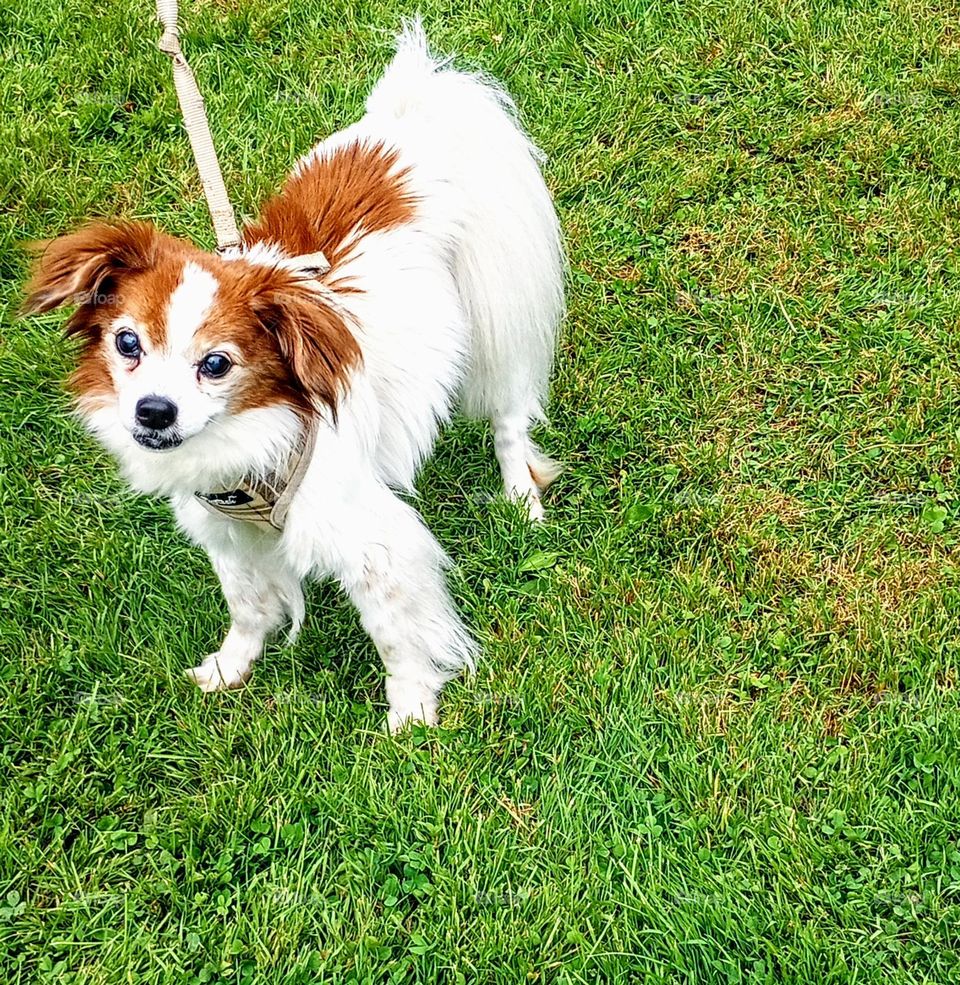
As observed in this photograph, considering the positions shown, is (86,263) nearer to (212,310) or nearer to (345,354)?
(212,310)

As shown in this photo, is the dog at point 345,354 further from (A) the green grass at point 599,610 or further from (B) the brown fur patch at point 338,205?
(A) the green grass at point 599,610

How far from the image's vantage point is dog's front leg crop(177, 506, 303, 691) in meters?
2.63

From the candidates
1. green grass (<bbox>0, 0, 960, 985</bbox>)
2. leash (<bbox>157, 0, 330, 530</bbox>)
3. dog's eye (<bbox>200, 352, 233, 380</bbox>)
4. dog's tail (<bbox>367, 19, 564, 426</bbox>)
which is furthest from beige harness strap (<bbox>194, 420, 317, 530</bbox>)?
dog's tail (<bbox>367, 19, 564, 426</bbox>)

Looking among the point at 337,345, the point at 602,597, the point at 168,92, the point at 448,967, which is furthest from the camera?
the point at 168,92

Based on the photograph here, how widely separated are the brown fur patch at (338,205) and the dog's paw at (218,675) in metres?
1.15

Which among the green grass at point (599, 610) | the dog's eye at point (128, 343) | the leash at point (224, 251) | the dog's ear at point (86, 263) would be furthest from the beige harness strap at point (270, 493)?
the green grass at point (599, 610)

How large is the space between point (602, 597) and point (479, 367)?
2.47ft

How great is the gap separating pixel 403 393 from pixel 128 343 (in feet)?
2.35

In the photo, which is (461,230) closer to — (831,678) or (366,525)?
(366,525)

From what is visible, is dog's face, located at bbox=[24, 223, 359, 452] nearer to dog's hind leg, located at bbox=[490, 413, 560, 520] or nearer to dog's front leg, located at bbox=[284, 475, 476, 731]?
dog's front leg, located at bbox=[284, 475, 476, 731]

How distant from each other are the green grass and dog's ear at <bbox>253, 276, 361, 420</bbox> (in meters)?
1.04

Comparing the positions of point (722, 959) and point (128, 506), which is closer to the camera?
point (722, 959)

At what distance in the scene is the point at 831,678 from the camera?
2871 millimetres

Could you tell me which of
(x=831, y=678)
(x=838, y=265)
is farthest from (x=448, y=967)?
(x=838, y=265)
